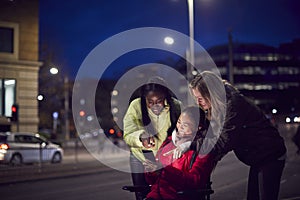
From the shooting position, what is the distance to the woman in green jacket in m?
5.04

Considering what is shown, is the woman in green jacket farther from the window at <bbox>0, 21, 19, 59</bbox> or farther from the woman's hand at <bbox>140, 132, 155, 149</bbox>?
the window at <bbox>0, 21, 19, 59</bbox>

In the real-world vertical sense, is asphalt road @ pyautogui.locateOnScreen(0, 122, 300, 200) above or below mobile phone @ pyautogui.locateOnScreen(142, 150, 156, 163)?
below

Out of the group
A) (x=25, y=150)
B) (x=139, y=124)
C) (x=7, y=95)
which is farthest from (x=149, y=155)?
(x=7, y=95)

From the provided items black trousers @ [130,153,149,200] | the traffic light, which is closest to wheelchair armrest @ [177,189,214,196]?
black trousers @ [130,153,149,200]

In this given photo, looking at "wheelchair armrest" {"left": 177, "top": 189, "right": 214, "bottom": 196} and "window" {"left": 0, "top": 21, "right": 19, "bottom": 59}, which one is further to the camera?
"window" {"left": 0, "top": 21, "right": 19, "bottom": 59}

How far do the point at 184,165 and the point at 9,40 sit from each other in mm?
29141

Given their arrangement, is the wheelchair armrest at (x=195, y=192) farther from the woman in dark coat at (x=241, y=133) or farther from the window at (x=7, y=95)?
the window at (x=7, y=95)

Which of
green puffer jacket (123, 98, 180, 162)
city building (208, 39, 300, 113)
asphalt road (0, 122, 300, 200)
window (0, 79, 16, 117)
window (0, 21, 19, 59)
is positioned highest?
city building (208, 39, 300, 113)

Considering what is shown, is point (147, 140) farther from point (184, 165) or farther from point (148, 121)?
point (184, 165)

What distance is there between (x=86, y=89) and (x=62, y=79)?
28.5 meters

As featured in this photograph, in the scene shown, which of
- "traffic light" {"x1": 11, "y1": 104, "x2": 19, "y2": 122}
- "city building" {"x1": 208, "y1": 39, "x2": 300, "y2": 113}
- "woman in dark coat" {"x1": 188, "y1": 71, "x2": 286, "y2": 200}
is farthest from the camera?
"city building" {"x1": 208, "y1": 39, "x2": 300, "y2": 113}

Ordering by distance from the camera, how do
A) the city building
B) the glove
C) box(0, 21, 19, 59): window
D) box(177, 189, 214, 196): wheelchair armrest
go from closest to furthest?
box(177, 189, 214, 196): wheelchair armrest
the glove
box(0, 21, 19, 59): window
the city building

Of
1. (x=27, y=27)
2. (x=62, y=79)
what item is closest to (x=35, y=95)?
(x=27, y=27)

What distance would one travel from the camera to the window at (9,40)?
102 ft
